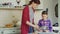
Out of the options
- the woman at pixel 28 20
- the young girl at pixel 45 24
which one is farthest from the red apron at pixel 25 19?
the young girl at pixel 45 24

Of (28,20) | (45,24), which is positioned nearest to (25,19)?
(28,20)

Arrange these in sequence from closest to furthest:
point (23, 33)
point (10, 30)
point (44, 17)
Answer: point (23, 33)
point (44, 17)
point (10, 30)

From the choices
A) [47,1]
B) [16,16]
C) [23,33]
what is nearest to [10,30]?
[16,16]

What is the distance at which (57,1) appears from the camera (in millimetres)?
4043

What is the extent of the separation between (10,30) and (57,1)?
1.45 m

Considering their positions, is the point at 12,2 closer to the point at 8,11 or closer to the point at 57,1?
the point at 8,11

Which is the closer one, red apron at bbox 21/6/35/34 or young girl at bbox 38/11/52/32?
red apron at bbox 21/6/35/34

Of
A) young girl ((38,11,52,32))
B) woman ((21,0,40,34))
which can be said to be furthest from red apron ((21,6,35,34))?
young girl ((38,11,52,32))

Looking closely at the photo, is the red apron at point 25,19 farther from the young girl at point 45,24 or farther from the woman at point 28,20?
the young girl at point 45,24

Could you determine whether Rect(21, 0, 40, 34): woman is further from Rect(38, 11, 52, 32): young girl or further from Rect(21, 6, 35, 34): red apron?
Rect(38, 11, 52, 32): young girl

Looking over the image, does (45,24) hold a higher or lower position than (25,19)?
lower

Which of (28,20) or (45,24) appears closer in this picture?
(28,20)

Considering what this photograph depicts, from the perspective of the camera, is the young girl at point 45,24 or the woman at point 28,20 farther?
the young girl at point 45,24

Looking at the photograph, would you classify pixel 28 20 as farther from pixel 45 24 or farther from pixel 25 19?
pixel 45 24
